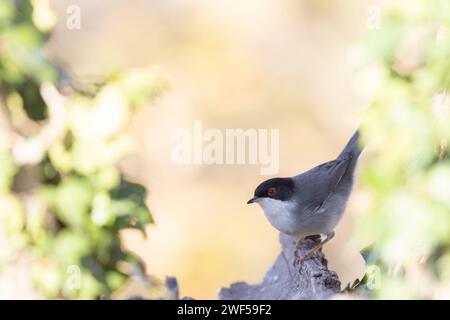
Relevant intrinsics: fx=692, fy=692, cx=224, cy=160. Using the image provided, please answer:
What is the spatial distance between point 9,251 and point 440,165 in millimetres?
1361

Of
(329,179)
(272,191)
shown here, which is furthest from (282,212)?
(329,179)

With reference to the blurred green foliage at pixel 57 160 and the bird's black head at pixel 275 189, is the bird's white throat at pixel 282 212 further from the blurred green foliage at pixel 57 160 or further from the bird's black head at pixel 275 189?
the blurred green foliage at pixel 57 160

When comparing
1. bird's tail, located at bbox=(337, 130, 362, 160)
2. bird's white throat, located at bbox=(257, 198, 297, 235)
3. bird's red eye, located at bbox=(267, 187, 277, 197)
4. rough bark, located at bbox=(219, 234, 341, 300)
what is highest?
bird's tail, located at bbox=(337, 130, 362, 160)

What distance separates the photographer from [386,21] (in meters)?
1.49

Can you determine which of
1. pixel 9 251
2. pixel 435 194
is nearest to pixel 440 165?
pixel 435 194

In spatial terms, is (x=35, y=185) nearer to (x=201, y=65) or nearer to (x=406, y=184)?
(x=201, y=65)

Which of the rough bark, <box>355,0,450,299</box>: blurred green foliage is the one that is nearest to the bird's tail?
the rough bark

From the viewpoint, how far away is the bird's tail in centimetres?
215

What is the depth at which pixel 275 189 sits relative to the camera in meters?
2.29

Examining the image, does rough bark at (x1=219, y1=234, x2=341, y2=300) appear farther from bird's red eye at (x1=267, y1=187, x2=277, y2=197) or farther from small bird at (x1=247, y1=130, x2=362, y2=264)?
bird's red eye at (x1=267, y1=187, x2=277, y2=197)

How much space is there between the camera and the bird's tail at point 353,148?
7.05 feet

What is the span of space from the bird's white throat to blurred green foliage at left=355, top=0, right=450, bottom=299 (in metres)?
0.70

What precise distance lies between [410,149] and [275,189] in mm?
854

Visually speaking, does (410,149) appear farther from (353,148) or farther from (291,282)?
(291,282)
